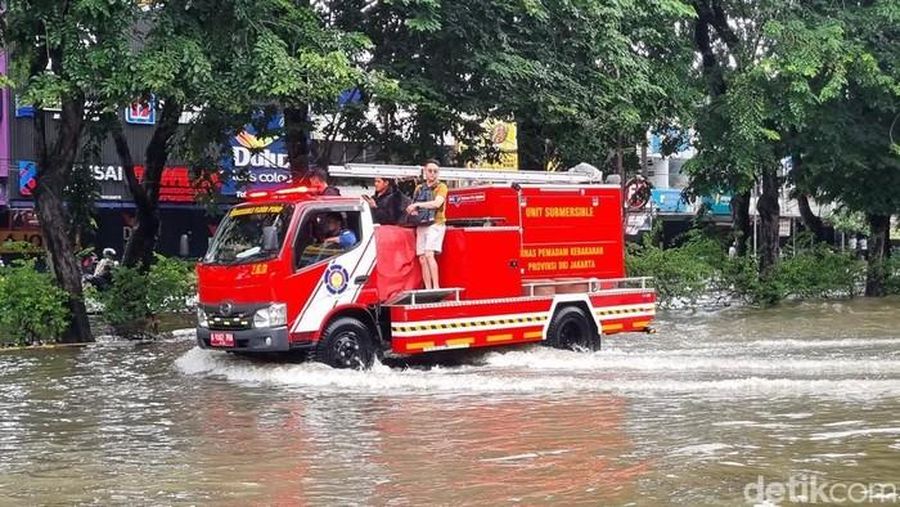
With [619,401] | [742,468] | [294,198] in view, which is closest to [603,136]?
[294,198]

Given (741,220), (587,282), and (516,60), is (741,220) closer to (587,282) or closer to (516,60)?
(516,60)

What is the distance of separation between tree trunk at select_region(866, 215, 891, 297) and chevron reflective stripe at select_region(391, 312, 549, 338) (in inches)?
685

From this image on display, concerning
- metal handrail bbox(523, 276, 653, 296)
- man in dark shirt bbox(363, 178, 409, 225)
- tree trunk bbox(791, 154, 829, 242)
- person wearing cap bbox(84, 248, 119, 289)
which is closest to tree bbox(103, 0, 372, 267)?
man in dark shirt bbox(363, 178, 409, 225)

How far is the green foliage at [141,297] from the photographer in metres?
19.5

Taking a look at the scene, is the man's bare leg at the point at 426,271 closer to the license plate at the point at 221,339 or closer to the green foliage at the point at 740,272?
the license plate at the point at 221,339

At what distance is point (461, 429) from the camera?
983cm

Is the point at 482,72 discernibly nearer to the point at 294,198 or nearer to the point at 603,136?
the point at 603,136

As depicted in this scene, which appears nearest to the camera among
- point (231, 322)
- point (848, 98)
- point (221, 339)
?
point (231, 322)

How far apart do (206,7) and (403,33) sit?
4.57 m

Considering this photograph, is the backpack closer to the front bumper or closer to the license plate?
the front bumper

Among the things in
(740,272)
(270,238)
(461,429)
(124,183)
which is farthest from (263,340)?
(124,183)

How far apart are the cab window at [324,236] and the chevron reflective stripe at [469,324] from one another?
120 cm

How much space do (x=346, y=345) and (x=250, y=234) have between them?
1.83 metres

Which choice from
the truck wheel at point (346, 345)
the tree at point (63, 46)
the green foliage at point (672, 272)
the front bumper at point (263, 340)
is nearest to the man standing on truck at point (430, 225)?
the truck wheel at point (346, 345)
